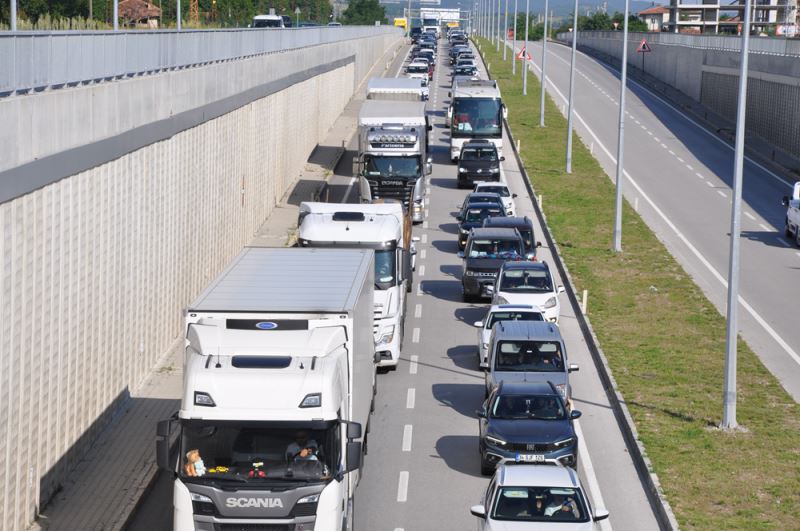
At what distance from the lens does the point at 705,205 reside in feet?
171

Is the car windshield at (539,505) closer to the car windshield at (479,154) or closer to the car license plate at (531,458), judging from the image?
the car license plate at (531,458)

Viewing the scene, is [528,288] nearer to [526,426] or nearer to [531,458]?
[526,426]

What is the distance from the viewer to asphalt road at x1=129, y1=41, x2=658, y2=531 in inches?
750

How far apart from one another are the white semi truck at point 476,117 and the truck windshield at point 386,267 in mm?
32421

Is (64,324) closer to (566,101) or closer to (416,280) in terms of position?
(416,280)

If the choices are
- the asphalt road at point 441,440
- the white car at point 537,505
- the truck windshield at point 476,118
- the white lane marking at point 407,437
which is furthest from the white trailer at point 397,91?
the white car at point 537,505

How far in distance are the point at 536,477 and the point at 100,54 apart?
485 inches

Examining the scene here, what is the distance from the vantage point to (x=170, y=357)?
28.5 meters

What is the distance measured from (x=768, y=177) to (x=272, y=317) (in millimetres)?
48447

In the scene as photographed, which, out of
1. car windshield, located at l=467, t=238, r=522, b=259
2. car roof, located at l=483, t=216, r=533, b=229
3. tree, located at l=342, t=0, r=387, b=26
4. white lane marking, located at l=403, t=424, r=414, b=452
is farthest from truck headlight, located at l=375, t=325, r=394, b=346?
tree, located at l=342, t=0, r=387, b=26

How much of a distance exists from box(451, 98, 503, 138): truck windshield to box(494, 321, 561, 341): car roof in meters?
33.4

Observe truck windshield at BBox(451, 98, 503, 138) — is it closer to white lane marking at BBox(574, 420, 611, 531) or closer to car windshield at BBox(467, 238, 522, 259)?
car windshield at BBox(467, 238, 522, 259)

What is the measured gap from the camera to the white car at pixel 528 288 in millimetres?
31266

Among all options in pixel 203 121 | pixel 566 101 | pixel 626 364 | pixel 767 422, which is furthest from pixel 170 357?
pixel 566 101
